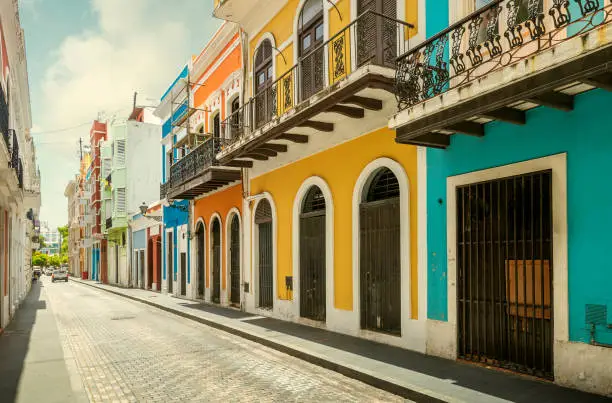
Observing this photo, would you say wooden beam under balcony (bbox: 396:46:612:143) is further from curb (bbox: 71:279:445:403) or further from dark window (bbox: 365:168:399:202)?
curb (bbox: 71:279:445:403)

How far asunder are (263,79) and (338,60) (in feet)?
14.5

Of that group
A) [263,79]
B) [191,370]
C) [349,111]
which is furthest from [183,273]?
[191,370]

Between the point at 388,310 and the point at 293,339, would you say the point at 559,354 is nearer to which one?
the point at 388,310

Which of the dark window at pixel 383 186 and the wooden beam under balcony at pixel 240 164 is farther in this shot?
the wooden beam under balcony at pixel 240 164

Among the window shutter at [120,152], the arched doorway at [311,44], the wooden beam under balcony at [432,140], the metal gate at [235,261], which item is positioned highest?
the window shutter at [120,152]

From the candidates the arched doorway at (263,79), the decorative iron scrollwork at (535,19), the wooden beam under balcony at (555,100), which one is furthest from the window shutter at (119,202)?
the wooden beam under balcony at (555,100)

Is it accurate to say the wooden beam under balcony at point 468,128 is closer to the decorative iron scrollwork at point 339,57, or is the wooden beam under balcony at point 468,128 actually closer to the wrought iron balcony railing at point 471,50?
the wrought iron balcony railing at point 471,50

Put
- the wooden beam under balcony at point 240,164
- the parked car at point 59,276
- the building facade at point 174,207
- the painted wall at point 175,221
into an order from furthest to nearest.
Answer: the parked car at point 59,276
the painted wall at point 175,221
the building facade at point 174,207
the wooden beam under balcony at point 240,164

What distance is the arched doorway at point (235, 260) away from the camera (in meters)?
16.0

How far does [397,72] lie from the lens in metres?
7.74

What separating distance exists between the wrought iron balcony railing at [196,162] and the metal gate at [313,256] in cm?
438

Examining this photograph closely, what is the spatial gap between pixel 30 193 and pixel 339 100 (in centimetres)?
1461

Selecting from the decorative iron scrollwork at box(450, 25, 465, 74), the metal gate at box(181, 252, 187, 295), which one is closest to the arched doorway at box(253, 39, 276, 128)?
the decorative iron scrollwork at box(450, 25, 465, 74)

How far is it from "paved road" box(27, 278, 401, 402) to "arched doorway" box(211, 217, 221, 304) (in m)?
5.37
